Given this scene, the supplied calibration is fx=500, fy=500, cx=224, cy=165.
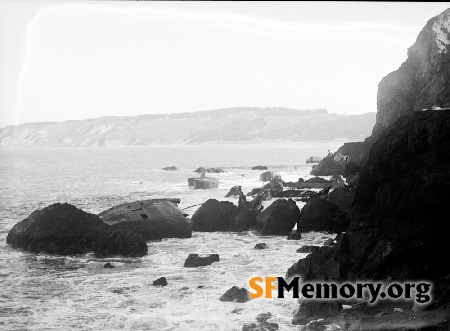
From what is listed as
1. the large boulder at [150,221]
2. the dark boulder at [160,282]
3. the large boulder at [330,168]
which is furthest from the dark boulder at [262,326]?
the large boulder at [330,168]

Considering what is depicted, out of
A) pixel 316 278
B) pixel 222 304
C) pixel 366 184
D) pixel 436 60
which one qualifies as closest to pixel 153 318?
pixel 222 304

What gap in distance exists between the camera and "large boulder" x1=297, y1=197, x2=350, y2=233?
74.9ft

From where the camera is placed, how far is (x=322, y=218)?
75.3 feet

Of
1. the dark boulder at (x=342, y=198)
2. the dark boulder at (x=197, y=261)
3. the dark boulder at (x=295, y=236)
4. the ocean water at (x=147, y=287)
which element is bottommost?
the ocean water at (x=147, y=287)

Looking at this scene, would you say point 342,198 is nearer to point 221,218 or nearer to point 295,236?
point 295,236

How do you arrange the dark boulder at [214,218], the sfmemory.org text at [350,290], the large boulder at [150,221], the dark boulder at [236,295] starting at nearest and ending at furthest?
the sfmemory.org text at [350,290] < the dark boulder at [236,295] < the large boulder at [150,221] < the dark boulder at [214,218]

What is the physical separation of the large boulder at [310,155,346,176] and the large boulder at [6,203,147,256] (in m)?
40.4

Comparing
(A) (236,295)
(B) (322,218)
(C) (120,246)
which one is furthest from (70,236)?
(B) (322,218)

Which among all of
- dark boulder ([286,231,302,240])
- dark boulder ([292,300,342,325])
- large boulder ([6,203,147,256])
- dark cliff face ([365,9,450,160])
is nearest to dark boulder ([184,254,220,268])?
large boulder ([6,203,147,256])

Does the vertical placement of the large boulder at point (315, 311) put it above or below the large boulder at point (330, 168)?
below

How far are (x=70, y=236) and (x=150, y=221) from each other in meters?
3.91

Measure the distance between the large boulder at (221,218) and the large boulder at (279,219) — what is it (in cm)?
71

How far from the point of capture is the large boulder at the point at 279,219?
23.2 meters

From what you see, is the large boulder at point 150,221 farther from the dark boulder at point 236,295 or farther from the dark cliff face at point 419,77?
the dark cliff face at point 419,77
